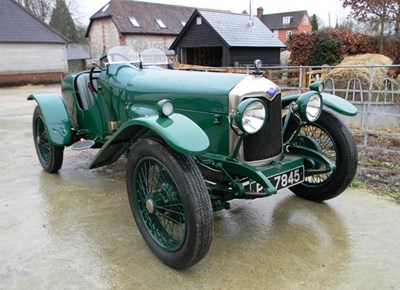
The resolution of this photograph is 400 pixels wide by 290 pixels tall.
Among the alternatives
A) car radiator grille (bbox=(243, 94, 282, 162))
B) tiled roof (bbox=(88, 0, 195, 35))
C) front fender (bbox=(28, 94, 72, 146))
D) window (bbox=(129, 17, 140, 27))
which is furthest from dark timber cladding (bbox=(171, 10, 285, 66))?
car radiator grille (bbox=(243, 94, 282, 162))

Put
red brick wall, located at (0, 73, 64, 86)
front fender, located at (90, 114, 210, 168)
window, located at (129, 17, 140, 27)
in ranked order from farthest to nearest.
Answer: window, located at (129, 17, 140, 27) → red brick wall, located at (0, 73, 64, 86) → front fender, located at (90, 114, 210, 168)

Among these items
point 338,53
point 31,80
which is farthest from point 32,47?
point 338,53

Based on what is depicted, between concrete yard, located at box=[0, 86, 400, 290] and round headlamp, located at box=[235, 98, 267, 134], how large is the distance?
38.8 inches

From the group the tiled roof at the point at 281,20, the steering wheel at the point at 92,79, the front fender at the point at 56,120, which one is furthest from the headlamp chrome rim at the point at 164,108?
the tiled roof at the point at 281,20

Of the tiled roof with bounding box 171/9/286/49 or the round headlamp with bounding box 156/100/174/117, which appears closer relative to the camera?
the round headlamp with bounding box 156/100/174/117

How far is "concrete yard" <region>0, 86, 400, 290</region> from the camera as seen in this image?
7.96ft

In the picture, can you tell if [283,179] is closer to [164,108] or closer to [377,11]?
[164,108]

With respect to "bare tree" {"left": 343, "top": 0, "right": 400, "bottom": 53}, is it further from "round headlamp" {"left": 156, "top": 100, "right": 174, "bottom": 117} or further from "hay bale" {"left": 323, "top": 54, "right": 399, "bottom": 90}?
"round headlamp" {"left": 156, "top": 100, "right": 174, "bottom": 117}

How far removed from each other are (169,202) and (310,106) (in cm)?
150

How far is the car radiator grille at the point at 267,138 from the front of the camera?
283 cm

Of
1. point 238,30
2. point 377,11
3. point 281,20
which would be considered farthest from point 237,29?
point 281,20

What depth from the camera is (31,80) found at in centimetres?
2320

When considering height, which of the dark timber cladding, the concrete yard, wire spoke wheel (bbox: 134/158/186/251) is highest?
the dark timber cladding

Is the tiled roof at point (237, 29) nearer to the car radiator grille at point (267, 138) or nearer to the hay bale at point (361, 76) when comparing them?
the hay bale at point (361, 76)
